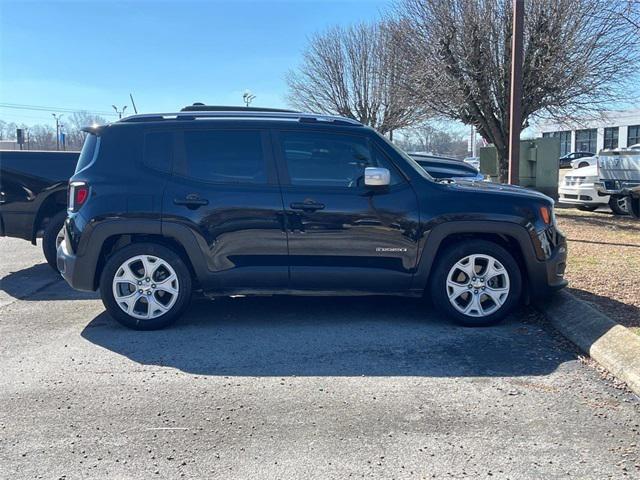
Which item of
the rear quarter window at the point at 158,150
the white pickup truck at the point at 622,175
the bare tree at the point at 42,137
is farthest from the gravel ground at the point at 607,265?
the bare tree at the point at 42,137

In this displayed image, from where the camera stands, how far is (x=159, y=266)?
5176 mm

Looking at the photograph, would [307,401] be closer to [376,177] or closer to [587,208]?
[376,177]

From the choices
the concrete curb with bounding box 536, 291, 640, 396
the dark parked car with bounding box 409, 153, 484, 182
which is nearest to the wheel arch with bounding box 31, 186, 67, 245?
the dark parked car with bounding box 409, 153, 484, 182

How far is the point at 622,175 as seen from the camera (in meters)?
12.1

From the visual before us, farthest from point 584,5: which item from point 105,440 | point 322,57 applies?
point 322,57

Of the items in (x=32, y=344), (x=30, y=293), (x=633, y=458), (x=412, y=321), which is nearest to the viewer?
(x=633, y=458)

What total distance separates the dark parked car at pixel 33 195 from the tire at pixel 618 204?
11035mm

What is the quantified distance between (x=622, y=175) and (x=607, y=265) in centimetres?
586

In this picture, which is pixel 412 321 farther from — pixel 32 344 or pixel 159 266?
pixel 32 344

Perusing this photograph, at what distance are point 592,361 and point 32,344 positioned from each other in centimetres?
469

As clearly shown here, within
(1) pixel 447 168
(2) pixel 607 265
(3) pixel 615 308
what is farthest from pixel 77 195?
(1) pixel 447 168

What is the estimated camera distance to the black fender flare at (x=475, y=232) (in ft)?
16.8

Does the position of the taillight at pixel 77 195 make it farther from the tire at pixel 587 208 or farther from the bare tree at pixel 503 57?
the tire at pixel 587 208

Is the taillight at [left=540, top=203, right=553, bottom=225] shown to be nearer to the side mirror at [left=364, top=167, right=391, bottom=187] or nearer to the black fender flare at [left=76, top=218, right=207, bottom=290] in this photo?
the side mirror at [left=364, top=167, right=391, bottom=187]
